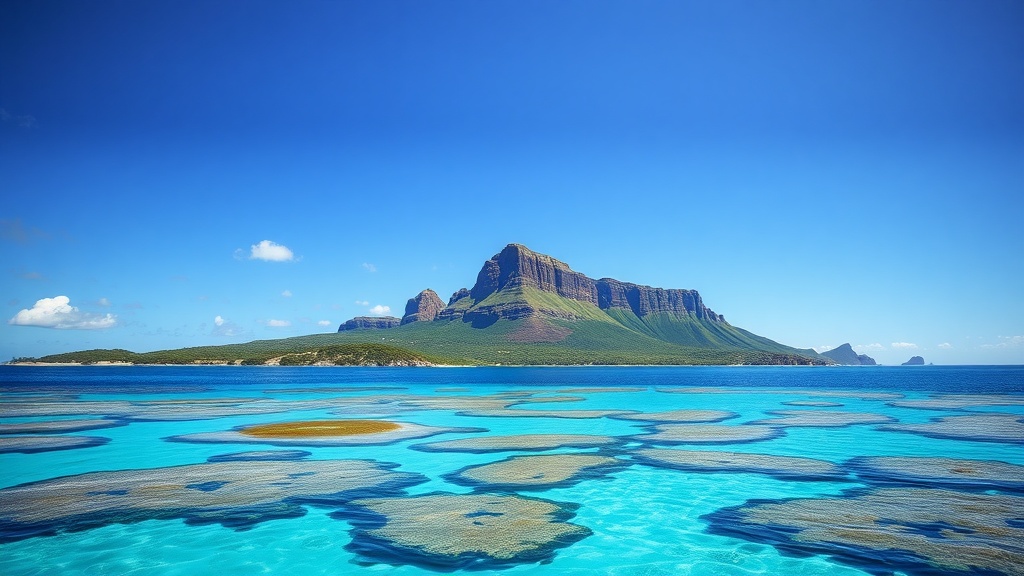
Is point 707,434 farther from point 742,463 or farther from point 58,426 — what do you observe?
point 58,426

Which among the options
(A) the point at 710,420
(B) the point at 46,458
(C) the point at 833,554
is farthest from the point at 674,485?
(B) the point at 46,458

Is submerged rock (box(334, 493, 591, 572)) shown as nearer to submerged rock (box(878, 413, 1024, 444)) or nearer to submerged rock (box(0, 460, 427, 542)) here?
submerged rock (box(0, 460, 427, 542))

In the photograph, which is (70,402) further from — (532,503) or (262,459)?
(532,503)

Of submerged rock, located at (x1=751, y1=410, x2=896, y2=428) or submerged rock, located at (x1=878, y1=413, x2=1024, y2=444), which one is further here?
submerged rock, located at (x1=751, y1=410, x2=896, y2=428)

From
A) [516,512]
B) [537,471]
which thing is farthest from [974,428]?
[516,512]

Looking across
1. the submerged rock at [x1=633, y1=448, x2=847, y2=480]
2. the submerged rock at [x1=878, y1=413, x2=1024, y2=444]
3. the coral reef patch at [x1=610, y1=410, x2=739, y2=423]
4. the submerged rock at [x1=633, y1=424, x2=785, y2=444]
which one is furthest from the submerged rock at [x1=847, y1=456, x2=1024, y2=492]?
the coral reef patch at [x1=610, y1=410, x2=739, y2=423]

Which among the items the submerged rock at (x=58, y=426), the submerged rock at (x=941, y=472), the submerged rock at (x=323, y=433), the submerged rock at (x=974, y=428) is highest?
the submerged rock at (x=941, y=472)

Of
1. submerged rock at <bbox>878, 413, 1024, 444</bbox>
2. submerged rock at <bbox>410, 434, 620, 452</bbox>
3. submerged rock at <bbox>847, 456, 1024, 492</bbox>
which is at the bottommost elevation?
submerged rock at <bbox>410, 434, 620, 452</bbox>

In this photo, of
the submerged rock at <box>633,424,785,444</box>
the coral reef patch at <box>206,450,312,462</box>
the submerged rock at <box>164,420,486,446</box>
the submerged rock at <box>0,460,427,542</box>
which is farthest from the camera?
the submerged rock at <box>633,424,785,444</box>

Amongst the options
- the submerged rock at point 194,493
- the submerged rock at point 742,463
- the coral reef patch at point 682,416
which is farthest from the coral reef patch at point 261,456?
the coral reef patch at point 682,416

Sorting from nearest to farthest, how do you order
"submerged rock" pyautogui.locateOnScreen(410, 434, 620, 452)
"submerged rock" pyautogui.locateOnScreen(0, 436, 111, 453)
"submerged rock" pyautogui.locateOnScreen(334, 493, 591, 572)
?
1. "submerged rock" pyautogui.locateOnScreen(334, 493, 591, 572)
2. "submerged rock" pyautogui.locateOnScreen(0, 436, 111, 453)
3. "submerged rock" pyautogui.locateOnScreen(410, 434, 620, 452)

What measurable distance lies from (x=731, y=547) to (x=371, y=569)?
10.6 meters

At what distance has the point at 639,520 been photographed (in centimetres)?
1967

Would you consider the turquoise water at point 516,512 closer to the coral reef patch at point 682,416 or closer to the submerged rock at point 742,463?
the submerged rock at point 742,463
